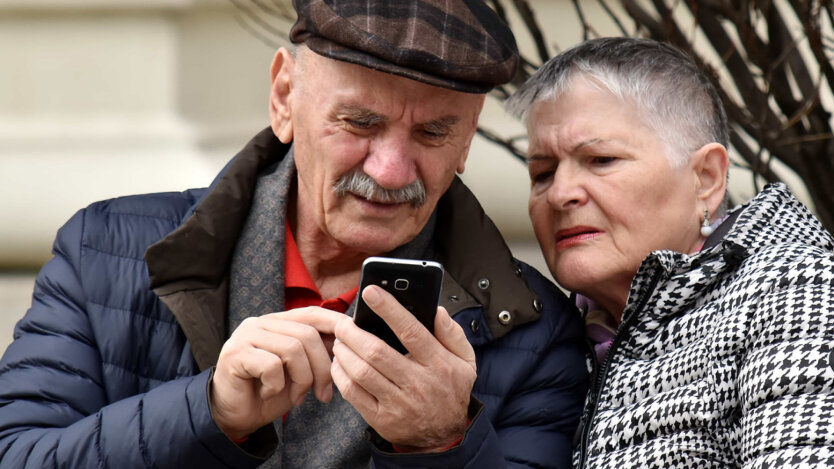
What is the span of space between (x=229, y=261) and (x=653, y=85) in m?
1.18

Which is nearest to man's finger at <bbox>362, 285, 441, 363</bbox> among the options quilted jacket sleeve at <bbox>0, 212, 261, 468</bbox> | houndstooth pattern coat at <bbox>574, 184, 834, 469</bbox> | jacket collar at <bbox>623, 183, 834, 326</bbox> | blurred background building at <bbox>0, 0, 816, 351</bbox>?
quilted jacket sleeve at <bbox>0, 212, 261, 468</bbox>

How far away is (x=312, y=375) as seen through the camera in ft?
8.50

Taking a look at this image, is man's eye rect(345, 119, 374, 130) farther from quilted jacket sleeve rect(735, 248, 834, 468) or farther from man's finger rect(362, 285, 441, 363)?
quilted jacket sleeve rect(735, 248, 834, 468)

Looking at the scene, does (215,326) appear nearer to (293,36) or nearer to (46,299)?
(46,299)

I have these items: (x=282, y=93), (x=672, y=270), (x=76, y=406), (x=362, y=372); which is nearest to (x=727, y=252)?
(x=672, y=270)

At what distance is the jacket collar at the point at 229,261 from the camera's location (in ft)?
9.66

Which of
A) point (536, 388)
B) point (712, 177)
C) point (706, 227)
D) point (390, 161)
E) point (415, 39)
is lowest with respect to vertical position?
point (536, 388)

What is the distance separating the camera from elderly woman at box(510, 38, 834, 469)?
249 cm

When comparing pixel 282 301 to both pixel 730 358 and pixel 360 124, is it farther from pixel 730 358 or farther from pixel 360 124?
pixel 730 358

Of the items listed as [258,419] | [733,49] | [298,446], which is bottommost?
[298,446]

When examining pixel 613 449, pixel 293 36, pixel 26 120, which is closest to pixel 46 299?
pixel 293 36

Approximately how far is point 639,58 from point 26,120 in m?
3.15

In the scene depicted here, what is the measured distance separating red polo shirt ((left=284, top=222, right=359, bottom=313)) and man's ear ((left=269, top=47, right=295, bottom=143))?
30 cm

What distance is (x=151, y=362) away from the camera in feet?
9.78
